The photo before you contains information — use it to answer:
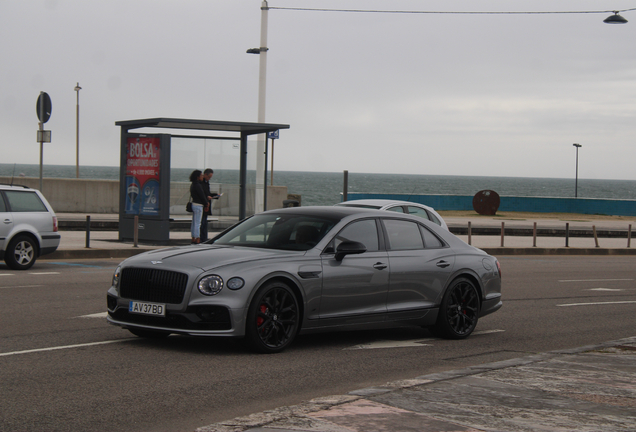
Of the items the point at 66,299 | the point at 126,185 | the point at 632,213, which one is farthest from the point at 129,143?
the point at 632,213

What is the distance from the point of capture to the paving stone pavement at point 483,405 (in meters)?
5.42

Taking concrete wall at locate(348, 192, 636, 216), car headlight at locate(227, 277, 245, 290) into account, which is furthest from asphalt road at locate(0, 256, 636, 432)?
concrete wall at locate(348, 192, 636, 216)

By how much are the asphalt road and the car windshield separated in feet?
3.39

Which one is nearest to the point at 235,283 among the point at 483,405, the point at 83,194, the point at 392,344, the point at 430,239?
the point at 392,344

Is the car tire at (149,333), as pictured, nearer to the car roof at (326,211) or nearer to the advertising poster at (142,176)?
the car roof at (326,211)

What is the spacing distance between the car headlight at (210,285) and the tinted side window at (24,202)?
9.00 meters

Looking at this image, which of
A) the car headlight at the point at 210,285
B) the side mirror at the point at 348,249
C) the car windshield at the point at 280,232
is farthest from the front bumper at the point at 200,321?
the side mirror at the point at 348,249

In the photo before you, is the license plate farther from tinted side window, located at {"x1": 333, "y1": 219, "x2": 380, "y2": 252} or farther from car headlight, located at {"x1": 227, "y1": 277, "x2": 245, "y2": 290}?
tinted side window, located at {"x1": 333, "y1": 219, "x2": 380, "y2": 252}

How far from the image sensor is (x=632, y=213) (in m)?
54.8

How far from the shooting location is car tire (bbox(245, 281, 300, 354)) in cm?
774

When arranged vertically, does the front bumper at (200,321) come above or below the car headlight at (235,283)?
below

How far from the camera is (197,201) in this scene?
20.5 metres

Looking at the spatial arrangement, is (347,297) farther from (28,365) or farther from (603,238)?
(603,238)

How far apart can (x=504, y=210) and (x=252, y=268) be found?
4839 centimetres
